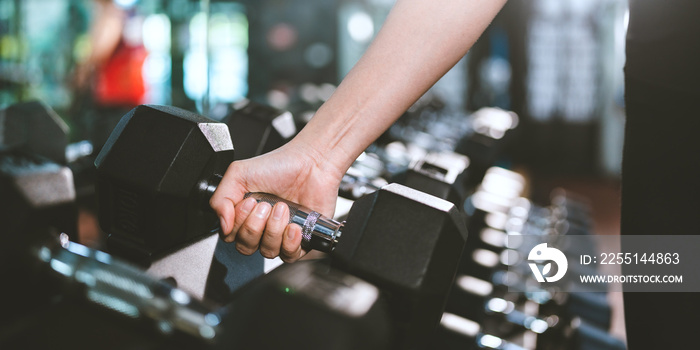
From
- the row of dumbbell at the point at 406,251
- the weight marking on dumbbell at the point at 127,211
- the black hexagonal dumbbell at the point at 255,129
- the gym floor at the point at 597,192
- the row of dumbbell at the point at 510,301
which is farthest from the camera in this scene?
the gym floor at the point at 597,192

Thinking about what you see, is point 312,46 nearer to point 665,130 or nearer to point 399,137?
point 399,137

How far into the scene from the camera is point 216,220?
0.88 meters

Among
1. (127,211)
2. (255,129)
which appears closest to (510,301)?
(255,129)

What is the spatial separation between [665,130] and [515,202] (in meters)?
2.37

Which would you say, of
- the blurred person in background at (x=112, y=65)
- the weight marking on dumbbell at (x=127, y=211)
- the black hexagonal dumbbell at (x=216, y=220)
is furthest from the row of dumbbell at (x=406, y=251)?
the blurred person in background at (x=112, y=65)

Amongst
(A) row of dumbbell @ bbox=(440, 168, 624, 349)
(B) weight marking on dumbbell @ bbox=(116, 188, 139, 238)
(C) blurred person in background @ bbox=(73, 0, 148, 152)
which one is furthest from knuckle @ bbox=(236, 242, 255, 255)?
(C) blurred person in background @ bbox=(73, 0, 148, 152)

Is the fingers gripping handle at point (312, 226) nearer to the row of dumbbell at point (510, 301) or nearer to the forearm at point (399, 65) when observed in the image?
the forearm at point (399, 65)

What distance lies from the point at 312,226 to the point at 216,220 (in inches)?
7.8

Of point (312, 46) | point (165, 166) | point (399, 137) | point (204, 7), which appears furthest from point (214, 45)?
point (165, 166)

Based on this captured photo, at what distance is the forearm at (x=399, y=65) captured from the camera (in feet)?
2.62

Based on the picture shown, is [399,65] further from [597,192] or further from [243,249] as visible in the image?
[597,192]

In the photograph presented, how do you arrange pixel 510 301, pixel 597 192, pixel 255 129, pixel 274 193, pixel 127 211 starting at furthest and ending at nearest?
pixel 597 192 → pixel 510 301 → pixel 255 129 → pixel 274 193 → pixel 127 211

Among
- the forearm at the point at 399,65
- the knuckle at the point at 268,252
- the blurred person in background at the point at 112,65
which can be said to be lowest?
the knuckle at the point at 268,252

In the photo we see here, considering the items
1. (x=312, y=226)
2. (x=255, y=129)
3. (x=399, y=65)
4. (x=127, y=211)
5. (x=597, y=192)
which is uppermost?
(x=597, y=192)
